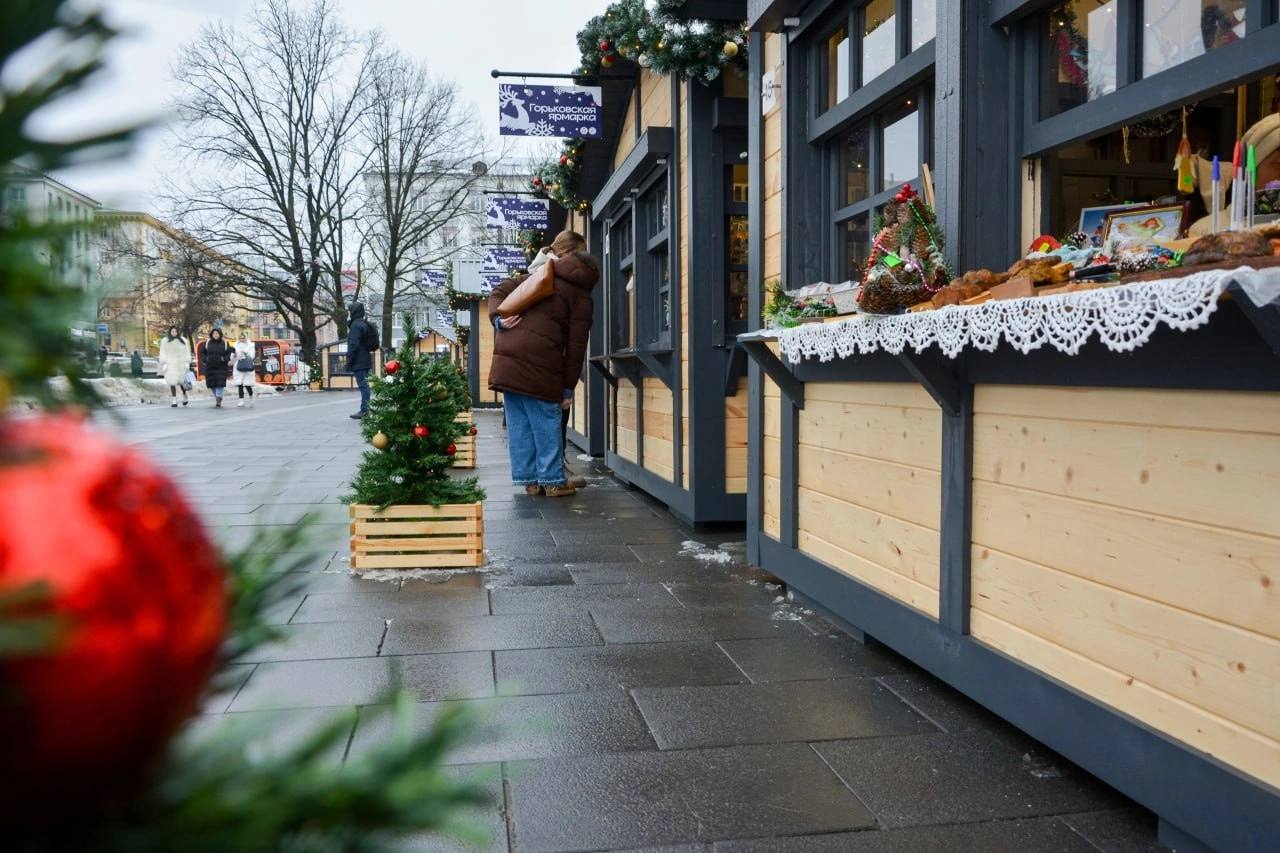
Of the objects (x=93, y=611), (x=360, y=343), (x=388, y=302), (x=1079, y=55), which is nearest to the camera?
(x=93, y=611)

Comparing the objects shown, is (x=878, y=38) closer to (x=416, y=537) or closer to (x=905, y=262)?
(x=905, y=262)

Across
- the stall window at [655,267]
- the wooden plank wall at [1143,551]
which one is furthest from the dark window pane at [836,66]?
the stall window at [655,267]

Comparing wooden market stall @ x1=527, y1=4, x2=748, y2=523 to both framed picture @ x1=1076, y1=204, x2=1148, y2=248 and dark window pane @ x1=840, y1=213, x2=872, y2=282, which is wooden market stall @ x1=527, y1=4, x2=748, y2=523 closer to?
dark window pane @ x1=840, y1=213, x2=872, y2=282

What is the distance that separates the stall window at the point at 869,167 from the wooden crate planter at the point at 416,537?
235cm

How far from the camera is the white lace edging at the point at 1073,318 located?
1945mm

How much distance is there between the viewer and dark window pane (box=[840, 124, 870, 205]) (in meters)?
4.66

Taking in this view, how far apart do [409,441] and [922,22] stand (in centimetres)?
329

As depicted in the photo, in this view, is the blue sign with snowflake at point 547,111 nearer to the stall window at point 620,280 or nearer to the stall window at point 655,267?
the stall window at point 620,280

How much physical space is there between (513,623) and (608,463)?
20.6ft

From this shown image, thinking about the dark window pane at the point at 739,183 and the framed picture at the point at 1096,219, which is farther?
the dark window pane at the point at 739,183

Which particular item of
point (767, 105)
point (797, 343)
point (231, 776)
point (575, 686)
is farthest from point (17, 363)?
point (767, 105)

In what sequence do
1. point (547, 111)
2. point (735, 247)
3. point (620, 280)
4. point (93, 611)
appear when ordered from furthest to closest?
point (620, 280) < point (547, 111) < point (735, 247) < point (93, 611)

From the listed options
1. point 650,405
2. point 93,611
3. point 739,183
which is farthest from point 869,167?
point 93,611

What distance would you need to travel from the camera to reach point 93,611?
1.24 feet
